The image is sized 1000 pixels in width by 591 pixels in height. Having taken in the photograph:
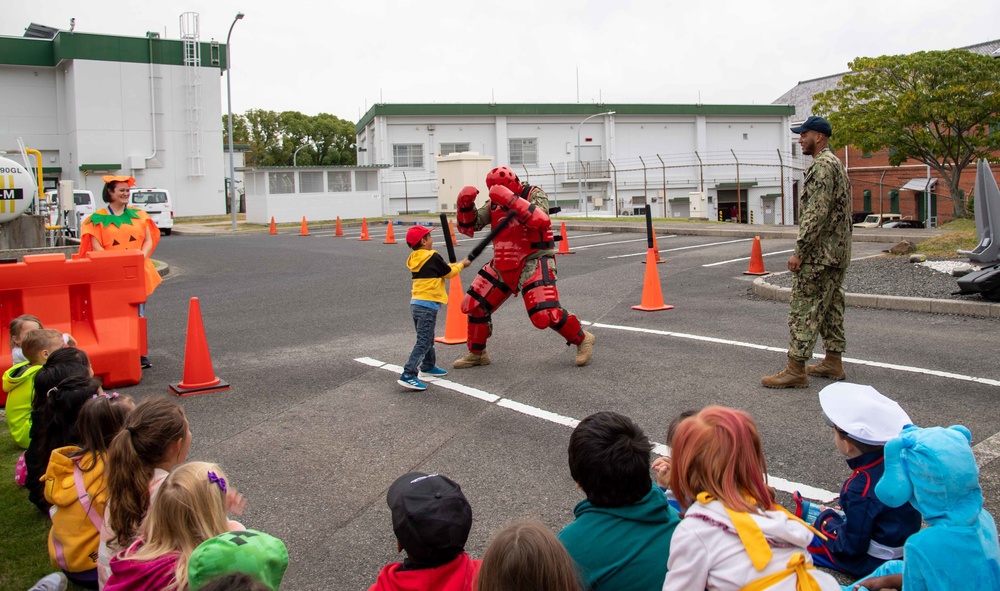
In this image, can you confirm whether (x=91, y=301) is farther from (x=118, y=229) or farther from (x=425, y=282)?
(x=425, y=282)

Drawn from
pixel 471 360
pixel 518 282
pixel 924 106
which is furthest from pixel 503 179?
pixel 924 106

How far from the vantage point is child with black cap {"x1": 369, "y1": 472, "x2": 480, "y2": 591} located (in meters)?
2.68

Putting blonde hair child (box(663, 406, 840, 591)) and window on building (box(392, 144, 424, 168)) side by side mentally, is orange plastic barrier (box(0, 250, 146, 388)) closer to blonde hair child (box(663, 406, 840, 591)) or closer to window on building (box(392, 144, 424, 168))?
blonde hair child (box(663, 406, 840, 591))

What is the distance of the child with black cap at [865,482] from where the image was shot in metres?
3.52

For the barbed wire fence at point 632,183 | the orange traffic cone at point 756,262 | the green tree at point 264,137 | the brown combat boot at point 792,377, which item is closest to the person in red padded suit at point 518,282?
the brown combat boot at point 792,377

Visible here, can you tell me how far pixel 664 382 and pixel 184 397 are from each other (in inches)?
162

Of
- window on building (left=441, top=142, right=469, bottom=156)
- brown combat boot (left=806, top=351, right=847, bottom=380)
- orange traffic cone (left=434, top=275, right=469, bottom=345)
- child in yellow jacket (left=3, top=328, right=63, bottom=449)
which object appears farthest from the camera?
window on building (left=441, top=142, right=469, bottom=156)

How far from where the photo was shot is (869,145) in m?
35.1

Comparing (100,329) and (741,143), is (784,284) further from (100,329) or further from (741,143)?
(741,143)

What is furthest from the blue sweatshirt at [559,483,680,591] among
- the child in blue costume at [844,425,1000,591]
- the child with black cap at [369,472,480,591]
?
the child in blue costume at [844,425,1000,591]

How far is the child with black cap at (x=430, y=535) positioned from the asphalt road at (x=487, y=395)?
4.06 feet

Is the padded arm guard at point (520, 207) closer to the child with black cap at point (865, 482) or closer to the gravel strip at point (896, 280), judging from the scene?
the child with black cap at point (865, 482)

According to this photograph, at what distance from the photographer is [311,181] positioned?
3988 cm

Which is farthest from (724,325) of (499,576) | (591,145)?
(591,145)
